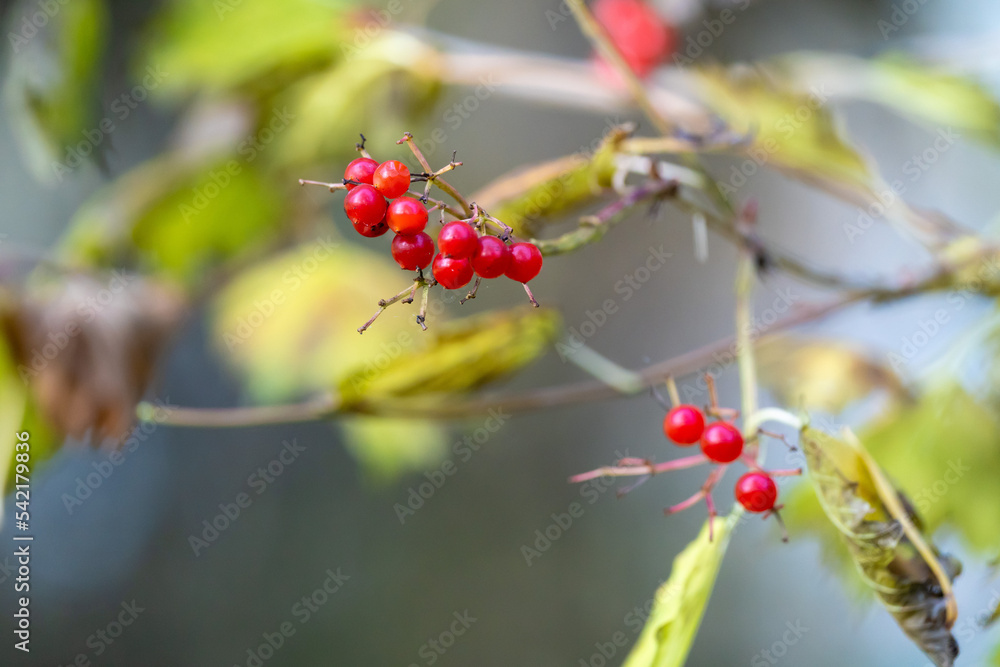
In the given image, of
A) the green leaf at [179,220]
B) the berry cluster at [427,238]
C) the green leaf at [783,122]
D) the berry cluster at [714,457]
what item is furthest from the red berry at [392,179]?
the green leaf at [179,220]

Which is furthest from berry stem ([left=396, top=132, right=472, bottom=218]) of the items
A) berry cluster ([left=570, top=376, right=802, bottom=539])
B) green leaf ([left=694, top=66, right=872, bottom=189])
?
green leaf ([left=694, top=66, right=872, bottom=189])

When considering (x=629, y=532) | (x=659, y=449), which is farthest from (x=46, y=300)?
(x=629, y=532)

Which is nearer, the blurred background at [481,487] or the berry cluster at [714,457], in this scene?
the berry cluster at [714,457]

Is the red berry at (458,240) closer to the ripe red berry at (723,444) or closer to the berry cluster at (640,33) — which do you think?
the ripe red berry at (723,444)

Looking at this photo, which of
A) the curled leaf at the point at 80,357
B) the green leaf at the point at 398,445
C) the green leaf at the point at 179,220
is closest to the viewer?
the curled leaf at the point at 80,357

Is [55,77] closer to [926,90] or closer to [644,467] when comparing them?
[644,467]

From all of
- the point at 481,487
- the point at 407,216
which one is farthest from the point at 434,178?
the point at 481,487

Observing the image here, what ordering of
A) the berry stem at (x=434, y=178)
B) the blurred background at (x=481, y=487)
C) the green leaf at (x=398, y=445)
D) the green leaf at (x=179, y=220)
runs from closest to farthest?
the berry stem at (x=434, y=178) < the green leaf at (x=179, y=220) < the green leaf at (x=398, y=445) < the blurred background at (x=481, y=487)

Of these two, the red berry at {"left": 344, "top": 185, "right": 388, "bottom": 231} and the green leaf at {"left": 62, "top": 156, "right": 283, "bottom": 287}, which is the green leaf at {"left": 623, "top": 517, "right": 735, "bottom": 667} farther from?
the green leaf at {"left": 62, "top": 156, "right": 283, "bottom": 287}
